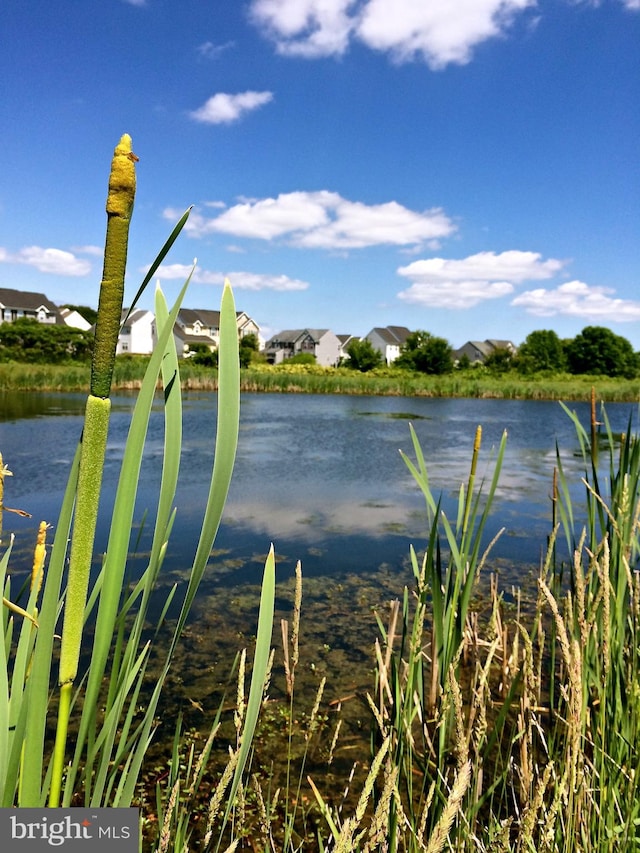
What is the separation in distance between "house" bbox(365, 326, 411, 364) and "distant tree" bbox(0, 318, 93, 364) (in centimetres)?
3858

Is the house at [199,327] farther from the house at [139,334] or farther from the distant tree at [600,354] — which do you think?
the distant tree at [600,354]

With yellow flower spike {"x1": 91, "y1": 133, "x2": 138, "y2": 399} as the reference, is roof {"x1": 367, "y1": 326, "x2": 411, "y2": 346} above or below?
above

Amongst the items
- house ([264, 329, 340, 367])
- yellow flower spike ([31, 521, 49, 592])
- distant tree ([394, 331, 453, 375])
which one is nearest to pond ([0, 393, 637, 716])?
yellow flower spike ([31, 521, 49, 592])

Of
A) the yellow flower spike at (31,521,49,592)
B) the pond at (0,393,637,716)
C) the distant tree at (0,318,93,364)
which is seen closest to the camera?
the yellow flower spike at (31,521,49,592)

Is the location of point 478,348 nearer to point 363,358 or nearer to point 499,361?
point 499,361

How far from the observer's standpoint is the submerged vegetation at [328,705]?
1.55ft

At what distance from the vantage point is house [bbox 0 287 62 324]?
156 ft

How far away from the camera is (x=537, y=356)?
49.8m

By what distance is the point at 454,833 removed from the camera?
1332 mm

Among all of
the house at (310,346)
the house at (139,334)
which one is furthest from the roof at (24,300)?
the house at (310,346)

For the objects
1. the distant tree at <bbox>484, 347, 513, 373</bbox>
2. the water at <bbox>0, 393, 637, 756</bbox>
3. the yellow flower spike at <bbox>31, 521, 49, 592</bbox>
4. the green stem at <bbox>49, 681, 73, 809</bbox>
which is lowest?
the water at <bbox>0, 393, 637, 756</bbox>

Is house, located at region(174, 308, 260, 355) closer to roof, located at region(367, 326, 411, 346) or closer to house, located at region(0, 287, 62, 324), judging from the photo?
house, located at region(0, 287, 62, 324)

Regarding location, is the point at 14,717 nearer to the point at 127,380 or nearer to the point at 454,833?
the point at 454,833

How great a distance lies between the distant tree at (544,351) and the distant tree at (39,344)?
104ft
